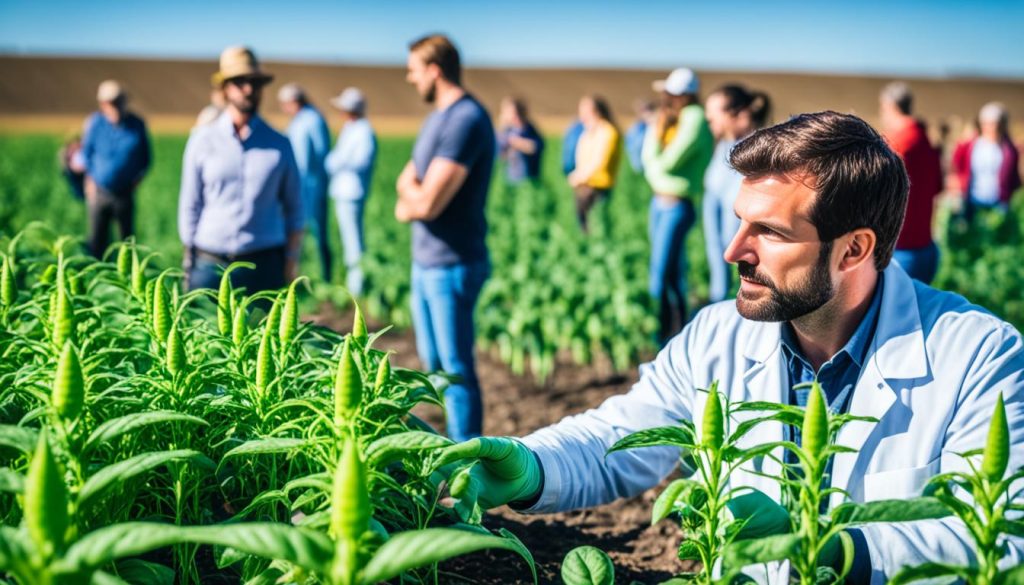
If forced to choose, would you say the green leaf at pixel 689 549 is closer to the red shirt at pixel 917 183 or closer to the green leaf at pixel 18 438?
the green leaf at pixel 18 438

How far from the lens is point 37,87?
7125 cm

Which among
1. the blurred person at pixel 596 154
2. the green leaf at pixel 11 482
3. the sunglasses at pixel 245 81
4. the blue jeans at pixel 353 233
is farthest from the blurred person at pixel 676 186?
the green leaf at pixel 11 482

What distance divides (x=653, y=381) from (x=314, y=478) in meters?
0.96

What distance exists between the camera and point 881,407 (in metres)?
1.95

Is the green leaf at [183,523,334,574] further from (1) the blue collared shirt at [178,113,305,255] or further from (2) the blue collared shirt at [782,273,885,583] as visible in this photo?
(1) the blue collared shirt at [178,113,305,255]

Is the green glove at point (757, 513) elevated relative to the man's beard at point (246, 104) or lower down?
lower down

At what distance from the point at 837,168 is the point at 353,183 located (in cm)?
622

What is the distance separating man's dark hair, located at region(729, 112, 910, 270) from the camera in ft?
6.37

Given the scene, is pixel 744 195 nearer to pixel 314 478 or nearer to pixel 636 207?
pixel 314 478

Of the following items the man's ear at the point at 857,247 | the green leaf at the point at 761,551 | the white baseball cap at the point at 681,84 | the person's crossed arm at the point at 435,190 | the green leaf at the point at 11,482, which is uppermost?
the white baseball cap at the point at 681,84

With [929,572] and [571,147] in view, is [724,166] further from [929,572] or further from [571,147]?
[571,147]

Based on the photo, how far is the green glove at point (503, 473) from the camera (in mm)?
1829

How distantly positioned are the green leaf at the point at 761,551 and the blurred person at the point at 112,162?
7702 millimetres

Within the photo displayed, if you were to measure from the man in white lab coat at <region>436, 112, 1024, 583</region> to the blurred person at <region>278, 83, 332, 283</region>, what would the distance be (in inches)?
232
